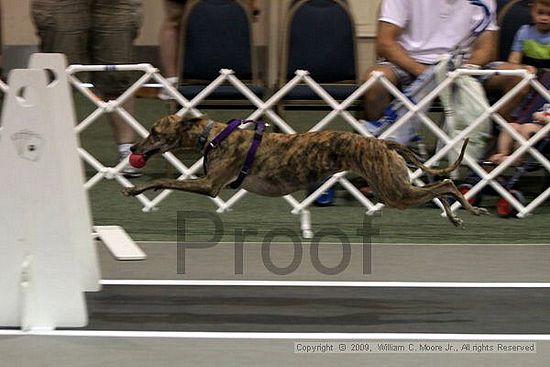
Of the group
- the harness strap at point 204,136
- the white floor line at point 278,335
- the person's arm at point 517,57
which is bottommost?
the white floor line at point 278,335

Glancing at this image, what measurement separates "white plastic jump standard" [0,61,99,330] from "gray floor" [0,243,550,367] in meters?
0.12

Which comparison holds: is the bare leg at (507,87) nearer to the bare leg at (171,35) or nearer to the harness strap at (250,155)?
the harness strap at (250,155)

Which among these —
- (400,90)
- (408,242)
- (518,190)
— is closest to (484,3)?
(400,90)

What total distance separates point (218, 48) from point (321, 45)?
1.82 ft

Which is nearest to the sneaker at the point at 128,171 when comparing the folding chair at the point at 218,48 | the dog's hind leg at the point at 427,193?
the folding chair at the point at 218,48

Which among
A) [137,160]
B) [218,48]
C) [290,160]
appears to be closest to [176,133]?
[137,160]

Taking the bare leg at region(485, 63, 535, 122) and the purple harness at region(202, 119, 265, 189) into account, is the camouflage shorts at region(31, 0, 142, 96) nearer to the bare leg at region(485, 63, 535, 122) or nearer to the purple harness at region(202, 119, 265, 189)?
the bare leg at region(485, 63, 535, 122)

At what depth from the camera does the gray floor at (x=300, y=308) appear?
3359 millimetres

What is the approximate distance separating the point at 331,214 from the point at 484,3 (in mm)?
1283

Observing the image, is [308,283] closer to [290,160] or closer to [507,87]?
[290,160]

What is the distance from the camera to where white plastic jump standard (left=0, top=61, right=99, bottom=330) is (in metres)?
3.58

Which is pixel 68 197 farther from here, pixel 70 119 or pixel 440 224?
pixel 440 224

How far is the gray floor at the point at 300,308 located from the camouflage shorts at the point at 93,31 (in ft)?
5.01

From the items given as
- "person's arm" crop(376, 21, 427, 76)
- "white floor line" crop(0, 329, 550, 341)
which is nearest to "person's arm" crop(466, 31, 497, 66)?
"person's arm" crop(376, 21, 427, 76)
